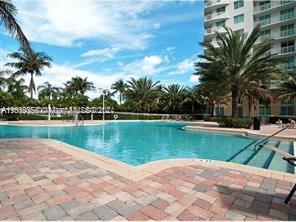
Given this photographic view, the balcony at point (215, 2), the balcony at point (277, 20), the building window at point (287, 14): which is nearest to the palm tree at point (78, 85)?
the balcony at point (215, 2)

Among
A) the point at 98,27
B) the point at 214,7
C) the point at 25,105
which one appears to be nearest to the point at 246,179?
the point at 98,27

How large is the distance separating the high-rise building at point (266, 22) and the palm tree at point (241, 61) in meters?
11.9

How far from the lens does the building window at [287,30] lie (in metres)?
33.0

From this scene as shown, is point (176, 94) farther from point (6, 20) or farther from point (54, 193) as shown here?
point (54, 193)

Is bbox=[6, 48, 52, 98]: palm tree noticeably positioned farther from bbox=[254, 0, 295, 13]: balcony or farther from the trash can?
bbox=[254, 0, 295, 13]: balcony

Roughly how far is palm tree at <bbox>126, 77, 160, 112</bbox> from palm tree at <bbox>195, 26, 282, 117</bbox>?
21781 mm

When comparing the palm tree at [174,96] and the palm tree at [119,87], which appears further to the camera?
the palm tree at [119,87]

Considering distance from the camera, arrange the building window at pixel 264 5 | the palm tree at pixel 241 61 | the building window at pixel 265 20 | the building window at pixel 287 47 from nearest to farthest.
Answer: the palm tree at pixel 241 61 → the building window at pixel 287 47 → the building window at pixel 264 5 → the building window at pixel 265 20

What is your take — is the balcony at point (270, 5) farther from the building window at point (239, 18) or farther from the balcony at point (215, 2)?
the balcony at point (215, 2)

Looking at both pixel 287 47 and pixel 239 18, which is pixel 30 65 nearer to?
pixel 239 18

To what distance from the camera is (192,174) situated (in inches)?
207

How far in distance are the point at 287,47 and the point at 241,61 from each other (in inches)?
804

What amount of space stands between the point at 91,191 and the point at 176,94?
36.8m

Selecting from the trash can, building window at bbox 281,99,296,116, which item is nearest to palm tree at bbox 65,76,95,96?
building window at bbox 281,99,296,116
